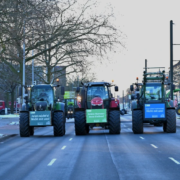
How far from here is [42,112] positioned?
27562mm

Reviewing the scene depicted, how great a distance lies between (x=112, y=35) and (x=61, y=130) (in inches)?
550

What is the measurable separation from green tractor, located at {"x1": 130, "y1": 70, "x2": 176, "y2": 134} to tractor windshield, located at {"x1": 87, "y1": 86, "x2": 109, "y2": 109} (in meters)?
1.59

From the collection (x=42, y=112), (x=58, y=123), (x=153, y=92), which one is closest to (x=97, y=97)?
(x=58, y=123)

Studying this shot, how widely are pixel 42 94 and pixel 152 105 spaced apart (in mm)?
6448

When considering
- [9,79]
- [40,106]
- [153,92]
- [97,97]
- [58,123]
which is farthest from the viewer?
[9,79]

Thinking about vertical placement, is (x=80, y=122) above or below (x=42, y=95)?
below

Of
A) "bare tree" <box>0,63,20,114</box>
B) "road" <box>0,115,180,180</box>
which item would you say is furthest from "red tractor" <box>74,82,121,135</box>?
"bare tree" <box>0,63,20,114</box>

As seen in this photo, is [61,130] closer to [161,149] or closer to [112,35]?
[161,149]

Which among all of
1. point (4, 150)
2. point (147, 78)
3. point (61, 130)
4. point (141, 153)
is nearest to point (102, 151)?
point (141, 153)

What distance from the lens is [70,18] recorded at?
122ft

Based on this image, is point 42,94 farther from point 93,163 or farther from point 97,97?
point 93,163

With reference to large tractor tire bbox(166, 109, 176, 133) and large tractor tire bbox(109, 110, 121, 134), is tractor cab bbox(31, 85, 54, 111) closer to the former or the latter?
large tractor tire bbox(109, 110, 121, 134)

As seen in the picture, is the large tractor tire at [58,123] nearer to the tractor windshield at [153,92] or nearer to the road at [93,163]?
the tractor windshield at [153,92]

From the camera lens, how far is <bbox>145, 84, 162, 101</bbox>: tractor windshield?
29405 millimetres
